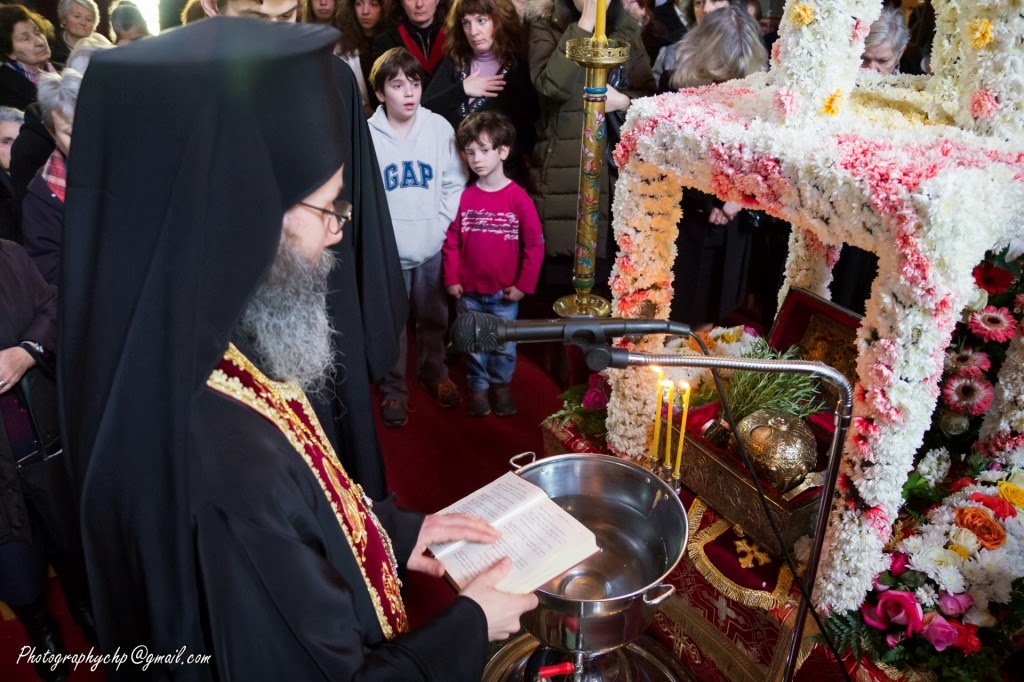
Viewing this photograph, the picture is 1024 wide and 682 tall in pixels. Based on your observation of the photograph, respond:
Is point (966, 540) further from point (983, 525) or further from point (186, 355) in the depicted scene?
point (186, 355)

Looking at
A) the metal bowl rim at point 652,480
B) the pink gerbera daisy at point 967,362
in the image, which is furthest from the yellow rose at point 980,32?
the metal bowl rim at point 652,480

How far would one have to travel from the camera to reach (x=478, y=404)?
4.41m

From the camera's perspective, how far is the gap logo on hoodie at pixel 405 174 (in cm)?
407

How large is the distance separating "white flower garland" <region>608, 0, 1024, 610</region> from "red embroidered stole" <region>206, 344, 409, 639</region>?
131cm

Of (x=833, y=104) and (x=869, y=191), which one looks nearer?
(x=869, y=191)

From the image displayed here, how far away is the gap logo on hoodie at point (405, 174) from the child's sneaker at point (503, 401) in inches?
49.4

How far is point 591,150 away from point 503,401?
1900 mm

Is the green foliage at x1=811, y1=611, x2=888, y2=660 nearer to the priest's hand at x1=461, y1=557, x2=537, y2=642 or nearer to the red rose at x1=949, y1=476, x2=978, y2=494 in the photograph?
the red rose at x1=949, y1=476, x2=978, y2=494

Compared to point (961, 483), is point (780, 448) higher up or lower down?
higher up

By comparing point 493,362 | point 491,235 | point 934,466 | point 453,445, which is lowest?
point 453,445

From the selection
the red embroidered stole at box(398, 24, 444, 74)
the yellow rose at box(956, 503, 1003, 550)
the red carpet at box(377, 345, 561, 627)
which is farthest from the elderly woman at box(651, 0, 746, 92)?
the yellow rose at box(956, 503, 1003, 550)

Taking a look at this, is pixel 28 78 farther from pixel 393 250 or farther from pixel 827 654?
pixel 827 654

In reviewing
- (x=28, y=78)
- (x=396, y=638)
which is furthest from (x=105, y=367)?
(x=28, y=78)

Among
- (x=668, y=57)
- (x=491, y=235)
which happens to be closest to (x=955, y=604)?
Result: (x=491, y=235)
